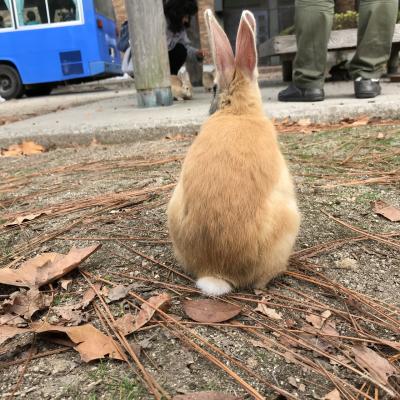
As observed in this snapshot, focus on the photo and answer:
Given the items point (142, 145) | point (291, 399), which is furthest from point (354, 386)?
point (142, 145)

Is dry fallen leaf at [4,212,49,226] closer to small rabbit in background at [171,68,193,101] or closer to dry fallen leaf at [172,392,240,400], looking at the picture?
dry fallen leaf at [172,392,240,400]

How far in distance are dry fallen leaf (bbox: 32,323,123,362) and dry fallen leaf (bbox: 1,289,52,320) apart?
13 centimetres

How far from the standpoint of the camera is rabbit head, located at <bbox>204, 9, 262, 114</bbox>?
5.78ft

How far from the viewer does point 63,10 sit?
12008 millimetres

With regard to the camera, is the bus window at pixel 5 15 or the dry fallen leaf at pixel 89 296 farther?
the bus window at pixel 5 15

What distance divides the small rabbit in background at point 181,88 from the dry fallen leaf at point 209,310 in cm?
583

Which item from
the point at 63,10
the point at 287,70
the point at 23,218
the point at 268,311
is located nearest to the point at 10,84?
the point at 63,10

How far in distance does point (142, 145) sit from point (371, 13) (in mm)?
2511

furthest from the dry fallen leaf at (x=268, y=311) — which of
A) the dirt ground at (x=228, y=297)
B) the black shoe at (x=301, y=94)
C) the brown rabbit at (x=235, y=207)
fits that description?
the black shoe at (x=301, y=94)

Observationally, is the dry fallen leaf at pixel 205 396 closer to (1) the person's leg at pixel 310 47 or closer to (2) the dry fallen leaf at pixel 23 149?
(2) the dry fallen leaf at pixel 23 149

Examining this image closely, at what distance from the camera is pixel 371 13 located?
440cm

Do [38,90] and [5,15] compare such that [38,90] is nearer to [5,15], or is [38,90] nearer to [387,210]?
[5,15]

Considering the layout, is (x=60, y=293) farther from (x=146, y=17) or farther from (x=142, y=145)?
(x=146, y=17)

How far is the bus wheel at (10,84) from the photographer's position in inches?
494
